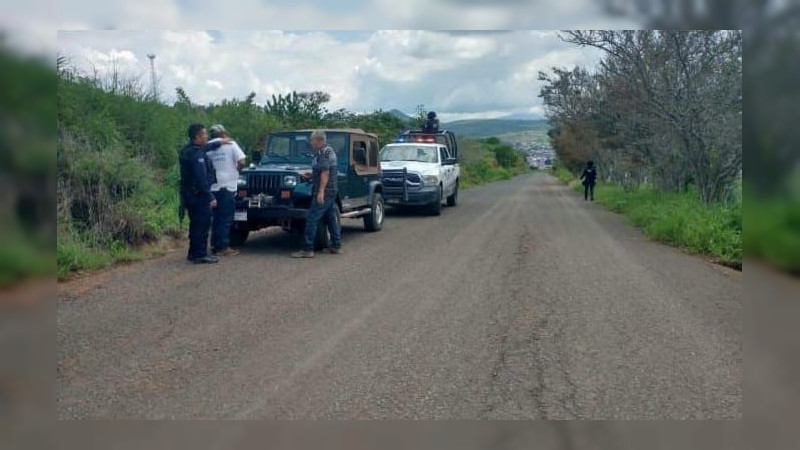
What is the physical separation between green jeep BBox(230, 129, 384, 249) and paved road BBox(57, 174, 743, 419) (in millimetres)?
760

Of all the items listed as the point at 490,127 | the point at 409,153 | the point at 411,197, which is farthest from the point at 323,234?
the point at 490,127

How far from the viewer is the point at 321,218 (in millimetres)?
11805

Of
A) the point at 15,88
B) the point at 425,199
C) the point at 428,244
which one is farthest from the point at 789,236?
the point at 425,199

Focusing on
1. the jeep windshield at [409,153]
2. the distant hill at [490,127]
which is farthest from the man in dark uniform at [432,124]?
the jeep windshield at [409,153]

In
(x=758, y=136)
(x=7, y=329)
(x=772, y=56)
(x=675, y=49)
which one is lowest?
(x=7, y=329)

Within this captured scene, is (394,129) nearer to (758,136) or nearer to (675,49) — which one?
(675,49)

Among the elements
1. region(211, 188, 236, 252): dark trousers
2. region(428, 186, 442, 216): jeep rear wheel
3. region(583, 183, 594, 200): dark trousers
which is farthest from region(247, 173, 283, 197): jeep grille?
region(583, 183, 594, 200): dark trousers

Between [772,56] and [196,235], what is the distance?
7857 mm

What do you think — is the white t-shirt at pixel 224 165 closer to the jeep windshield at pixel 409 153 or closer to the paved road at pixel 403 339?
the paved road at pixel 403 339

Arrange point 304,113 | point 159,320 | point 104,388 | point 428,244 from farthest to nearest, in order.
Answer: point 304,113 → point 428,244 → point 159,320 → point 104,388

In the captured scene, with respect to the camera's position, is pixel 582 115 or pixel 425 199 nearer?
pixel 425 199

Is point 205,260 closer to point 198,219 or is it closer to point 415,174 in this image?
point 198,219

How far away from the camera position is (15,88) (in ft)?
13.1

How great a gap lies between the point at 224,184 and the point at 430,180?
8.78 metres
